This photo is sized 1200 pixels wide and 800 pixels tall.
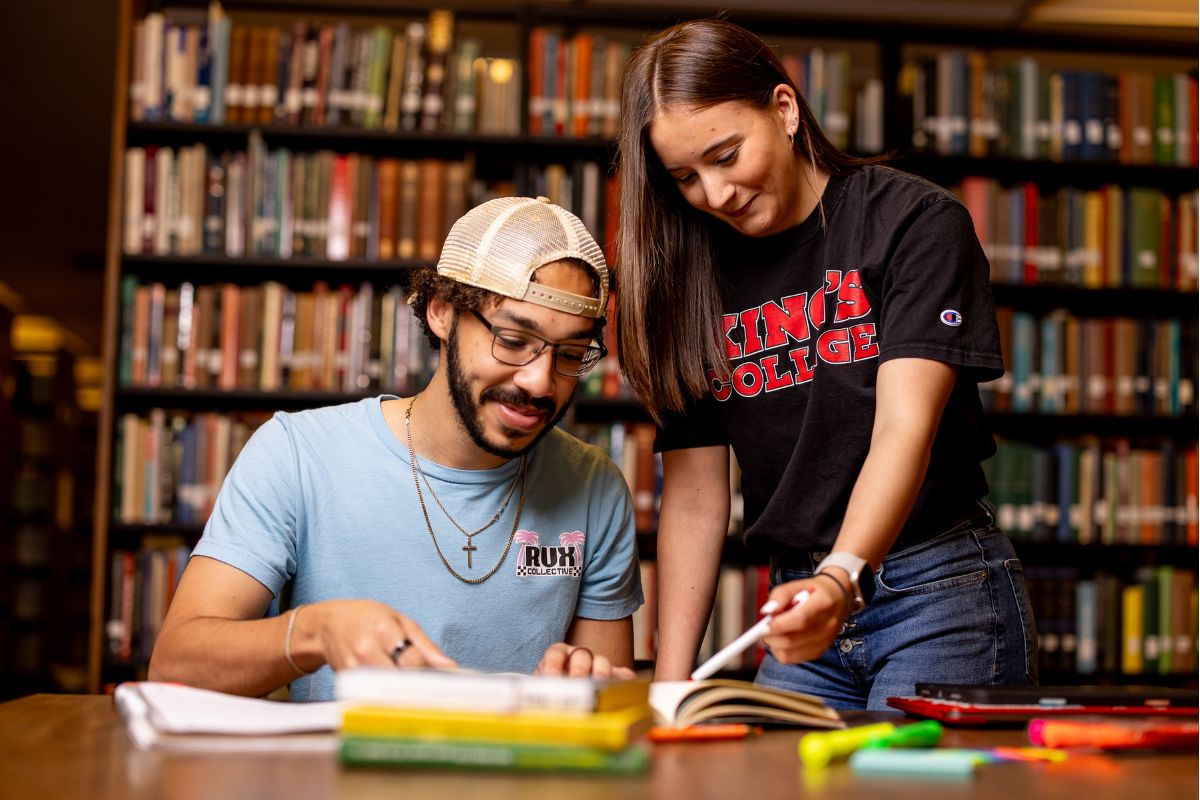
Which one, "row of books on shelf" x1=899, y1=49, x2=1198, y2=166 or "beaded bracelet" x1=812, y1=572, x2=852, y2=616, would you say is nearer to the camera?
"beaded bracelet" x1=812, y1=572, x2=852, y2=616

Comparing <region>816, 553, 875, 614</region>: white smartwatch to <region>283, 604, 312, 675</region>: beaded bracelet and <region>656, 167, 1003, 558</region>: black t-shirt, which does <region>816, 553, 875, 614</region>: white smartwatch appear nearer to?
<region>656, 167, 1003, 558</region>: black t-shirt

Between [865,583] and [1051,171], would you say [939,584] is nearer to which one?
[865,583]

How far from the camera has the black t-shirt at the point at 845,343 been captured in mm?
1388

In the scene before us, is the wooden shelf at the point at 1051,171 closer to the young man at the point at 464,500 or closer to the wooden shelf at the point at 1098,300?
the wooden shelf at the point at 1098,300

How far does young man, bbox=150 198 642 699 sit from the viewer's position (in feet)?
4.55

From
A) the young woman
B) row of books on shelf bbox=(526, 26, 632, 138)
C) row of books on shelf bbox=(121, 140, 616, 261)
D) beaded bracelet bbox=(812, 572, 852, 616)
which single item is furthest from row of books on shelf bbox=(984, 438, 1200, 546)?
beaded bracelet bbox=(812, 572, 852, 616)

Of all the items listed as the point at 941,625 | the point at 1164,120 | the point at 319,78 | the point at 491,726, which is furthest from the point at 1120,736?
the point at 1164,120

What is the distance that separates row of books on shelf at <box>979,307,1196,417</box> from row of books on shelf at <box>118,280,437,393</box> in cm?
172

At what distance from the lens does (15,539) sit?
826 cm

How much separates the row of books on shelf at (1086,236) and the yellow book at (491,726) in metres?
2.82

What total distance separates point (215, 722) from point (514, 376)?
602 millimetres

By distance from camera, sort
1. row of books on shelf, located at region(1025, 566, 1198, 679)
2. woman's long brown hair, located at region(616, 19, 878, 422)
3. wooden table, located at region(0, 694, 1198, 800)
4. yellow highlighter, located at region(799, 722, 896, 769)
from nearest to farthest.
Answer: wooden table, located at region(0, 694, 1198, 800) < yellow highlighter, located at region(799, 722, 896, 769) < woman's long brown hair, located at region(616, 19, 878, 422) < row of books on shelf, located at region(1025, 566, 1198, 679)

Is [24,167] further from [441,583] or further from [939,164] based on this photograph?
[441,583]

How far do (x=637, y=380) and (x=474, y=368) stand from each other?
26cm
